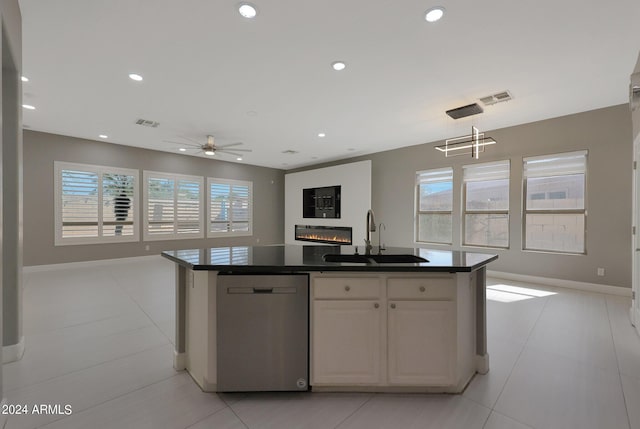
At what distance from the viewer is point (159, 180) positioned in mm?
7156

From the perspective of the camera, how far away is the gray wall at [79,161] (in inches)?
219

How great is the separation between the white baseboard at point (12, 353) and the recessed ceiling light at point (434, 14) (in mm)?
4249

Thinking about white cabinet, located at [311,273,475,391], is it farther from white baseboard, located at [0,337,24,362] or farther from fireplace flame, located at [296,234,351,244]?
fireplace flame, located at [296,234,351,244]

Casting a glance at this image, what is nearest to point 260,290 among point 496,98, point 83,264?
point 496,98

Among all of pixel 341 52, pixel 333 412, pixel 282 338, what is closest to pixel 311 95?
pixel 341 52

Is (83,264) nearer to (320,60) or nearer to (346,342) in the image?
(320,60)

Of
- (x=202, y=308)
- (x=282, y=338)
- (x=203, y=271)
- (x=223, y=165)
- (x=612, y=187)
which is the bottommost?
(x=282, y=338)

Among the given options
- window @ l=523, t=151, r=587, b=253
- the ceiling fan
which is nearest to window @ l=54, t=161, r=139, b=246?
the ceiling fan

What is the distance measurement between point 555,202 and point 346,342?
4.98 metres

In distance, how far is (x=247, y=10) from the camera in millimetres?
2264

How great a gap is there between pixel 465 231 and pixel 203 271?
5543mm

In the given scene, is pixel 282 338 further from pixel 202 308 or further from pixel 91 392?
pixel 91 392

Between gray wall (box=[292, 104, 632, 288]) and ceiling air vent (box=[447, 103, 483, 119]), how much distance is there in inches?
64.9

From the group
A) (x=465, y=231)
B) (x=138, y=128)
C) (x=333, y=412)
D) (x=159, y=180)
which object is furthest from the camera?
(x=159, y=180)
